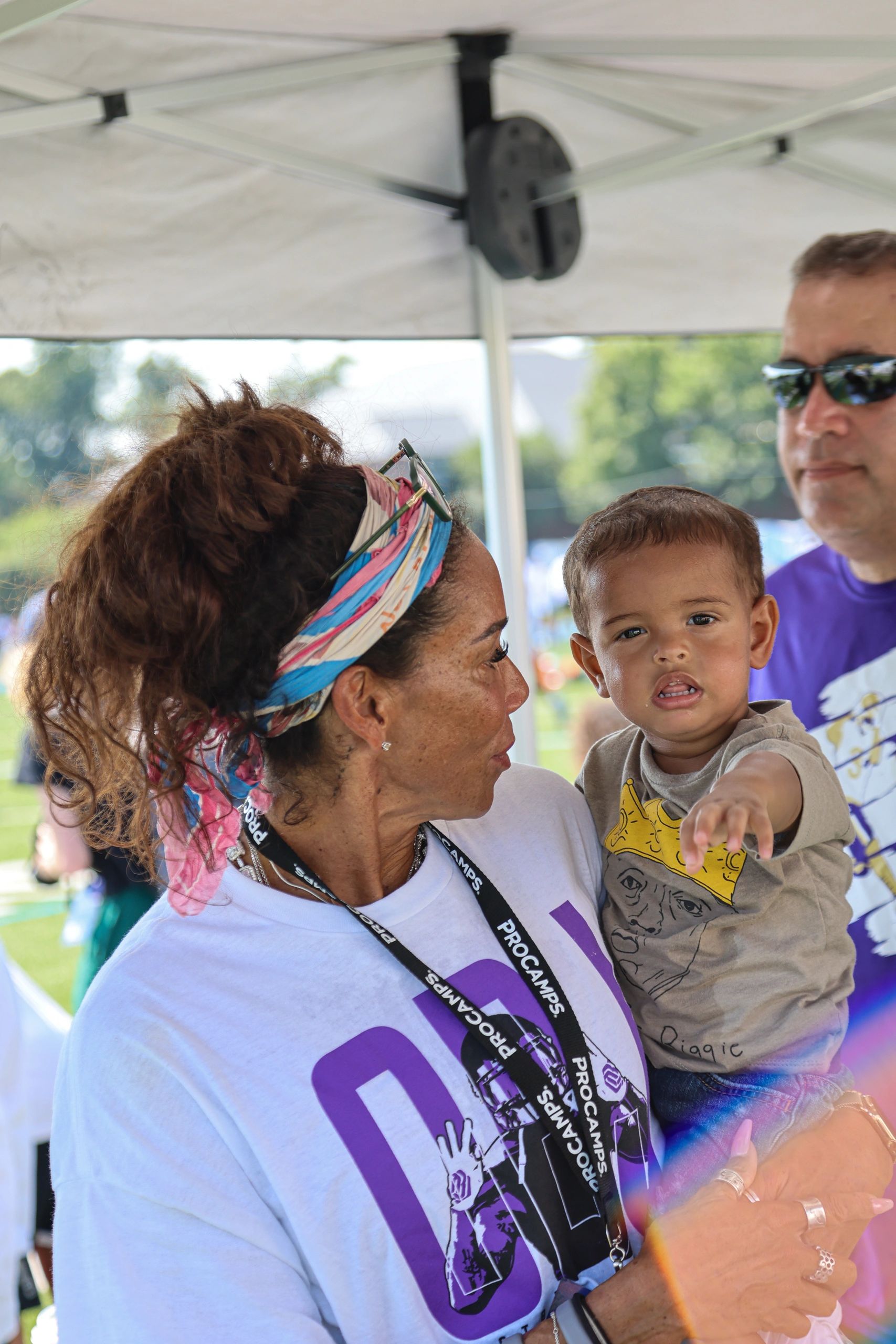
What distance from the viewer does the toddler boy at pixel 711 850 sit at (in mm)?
1852

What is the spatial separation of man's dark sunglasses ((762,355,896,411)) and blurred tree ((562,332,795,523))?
134ft

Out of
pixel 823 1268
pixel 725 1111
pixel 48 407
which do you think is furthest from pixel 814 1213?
pixel 48 407

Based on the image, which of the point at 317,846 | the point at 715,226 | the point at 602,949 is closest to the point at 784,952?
the point at 602,949

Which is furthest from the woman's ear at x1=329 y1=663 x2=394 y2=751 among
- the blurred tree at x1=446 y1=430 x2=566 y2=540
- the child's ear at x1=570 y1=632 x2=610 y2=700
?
the blurred tree at x1=446 y1=430 x2=566 y2=540

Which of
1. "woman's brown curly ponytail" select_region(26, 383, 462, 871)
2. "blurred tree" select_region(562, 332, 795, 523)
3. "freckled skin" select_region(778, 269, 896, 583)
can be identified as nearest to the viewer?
"woman's brown curly ponytail" select_region(26, 383, 462, 871)

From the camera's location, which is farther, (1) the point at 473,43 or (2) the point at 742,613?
(1) the point at 473,43

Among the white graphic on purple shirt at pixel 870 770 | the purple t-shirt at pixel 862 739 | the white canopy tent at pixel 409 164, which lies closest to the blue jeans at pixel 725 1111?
the purple t-shirt at pixel 862 739

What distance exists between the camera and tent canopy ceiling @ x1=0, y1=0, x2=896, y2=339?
2.92 m

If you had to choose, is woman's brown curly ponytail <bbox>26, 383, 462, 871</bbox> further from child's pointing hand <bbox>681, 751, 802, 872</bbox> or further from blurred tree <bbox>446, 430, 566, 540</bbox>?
blurred tree <bbox>446, 430, 566, 540</bbox>

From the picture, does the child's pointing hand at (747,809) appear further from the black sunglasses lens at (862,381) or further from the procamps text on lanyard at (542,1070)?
the black sunglasses lens at (862,381)

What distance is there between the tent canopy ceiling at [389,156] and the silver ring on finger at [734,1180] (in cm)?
242

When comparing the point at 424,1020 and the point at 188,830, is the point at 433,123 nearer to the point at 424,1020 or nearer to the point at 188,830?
the point at 188,830

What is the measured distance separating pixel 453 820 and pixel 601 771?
41cm

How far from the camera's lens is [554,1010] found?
5.64 feet
